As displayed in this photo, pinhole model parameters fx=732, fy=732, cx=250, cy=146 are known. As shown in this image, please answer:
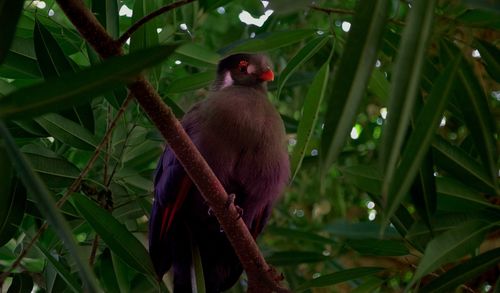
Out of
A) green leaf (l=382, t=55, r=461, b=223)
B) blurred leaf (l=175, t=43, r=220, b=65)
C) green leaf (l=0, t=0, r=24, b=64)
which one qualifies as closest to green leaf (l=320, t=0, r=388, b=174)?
green leaf (l=382, t=55, r=461, b=223)

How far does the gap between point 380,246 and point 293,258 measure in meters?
0.37

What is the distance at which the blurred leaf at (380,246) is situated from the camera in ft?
7.41

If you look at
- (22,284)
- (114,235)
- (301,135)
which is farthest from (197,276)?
(301,135)

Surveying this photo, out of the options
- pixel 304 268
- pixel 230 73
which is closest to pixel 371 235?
pixel 230 73

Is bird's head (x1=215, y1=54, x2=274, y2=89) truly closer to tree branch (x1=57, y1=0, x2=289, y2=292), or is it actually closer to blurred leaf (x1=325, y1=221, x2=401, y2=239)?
tree branch (x1=57, y1=0, x2=289, y2=292)

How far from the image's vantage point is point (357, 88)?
121cm

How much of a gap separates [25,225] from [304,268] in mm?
1663

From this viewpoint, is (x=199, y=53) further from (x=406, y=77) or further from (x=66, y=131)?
(x=406, y=77)

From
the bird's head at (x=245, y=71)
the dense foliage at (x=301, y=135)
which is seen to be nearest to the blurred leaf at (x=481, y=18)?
the dense foliage at (x=301, y=135)

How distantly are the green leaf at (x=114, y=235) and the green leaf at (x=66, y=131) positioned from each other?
0.26 m

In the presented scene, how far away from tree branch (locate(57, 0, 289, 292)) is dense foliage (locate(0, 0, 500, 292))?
100 millimetres

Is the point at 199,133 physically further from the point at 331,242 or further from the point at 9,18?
the point at 9,18

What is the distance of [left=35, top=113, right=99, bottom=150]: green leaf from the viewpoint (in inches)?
90.7

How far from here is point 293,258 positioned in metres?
2.52
